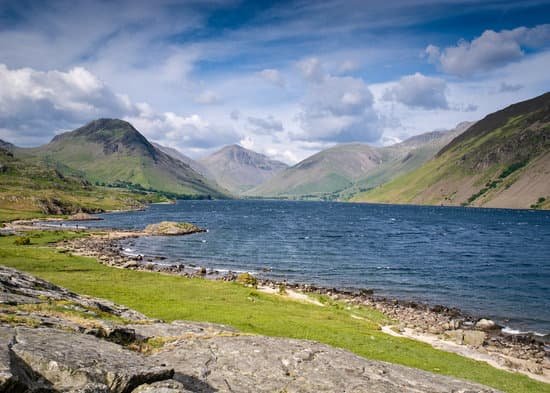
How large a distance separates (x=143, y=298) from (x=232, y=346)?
2983cm

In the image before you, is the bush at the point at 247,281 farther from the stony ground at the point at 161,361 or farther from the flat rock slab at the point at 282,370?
the flat rock slab at the point at 282,370

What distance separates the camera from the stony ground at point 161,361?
11.3m

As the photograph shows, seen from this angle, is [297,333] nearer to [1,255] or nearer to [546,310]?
[546,310]

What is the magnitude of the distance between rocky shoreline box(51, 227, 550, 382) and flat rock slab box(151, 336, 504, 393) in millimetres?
25834

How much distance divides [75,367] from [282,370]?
835 cm

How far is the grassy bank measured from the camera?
3334 centimetres

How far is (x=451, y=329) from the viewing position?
171ft

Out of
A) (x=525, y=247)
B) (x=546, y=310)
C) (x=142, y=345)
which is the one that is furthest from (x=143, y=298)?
(x=525, y=247)

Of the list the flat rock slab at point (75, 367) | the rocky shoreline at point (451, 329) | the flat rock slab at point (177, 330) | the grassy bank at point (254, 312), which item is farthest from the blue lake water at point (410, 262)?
the flat rock slab at point (75, 367)

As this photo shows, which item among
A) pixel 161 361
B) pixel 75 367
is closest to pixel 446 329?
pixel 161 361

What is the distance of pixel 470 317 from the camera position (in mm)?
58781

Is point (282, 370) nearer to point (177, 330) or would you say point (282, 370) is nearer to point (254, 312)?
point (177, 330)

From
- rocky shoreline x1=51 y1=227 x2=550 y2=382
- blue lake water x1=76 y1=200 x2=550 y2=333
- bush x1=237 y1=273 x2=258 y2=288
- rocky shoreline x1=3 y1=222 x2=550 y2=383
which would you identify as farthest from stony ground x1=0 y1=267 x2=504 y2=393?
bush x1=237 y1=273 x2=258 y2=288

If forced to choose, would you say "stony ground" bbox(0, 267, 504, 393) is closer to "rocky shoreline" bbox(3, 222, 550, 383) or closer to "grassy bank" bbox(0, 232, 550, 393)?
"grassy bank" bbox(0, 232, 550, 393)
